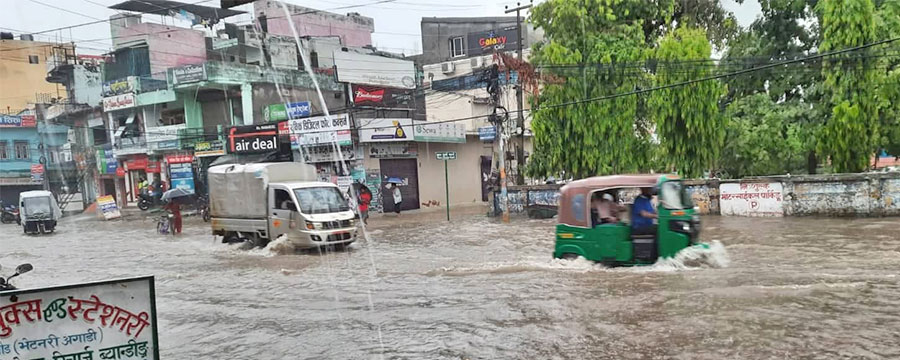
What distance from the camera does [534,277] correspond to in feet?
36.1

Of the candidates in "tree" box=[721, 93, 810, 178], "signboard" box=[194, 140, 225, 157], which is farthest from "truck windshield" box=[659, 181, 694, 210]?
"signboard" box=[194, 140, 225, 157]

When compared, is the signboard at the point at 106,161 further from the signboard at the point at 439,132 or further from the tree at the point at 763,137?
the tree at the point at 763,137

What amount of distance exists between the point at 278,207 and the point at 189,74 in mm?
18532

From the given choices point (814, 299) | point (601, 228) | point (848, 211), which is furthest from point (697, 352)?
point (848, 211)

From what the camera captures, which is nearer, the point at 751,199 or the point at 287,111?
the point at 751,199

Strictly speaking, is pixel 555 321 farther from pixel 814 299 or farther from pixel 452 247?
pixel 452 247

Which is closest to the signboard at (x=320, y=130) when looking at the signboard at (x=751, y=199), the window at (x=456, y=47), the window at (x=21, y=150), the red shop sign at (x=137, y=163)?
the red shop sign at (x=137, y=163)

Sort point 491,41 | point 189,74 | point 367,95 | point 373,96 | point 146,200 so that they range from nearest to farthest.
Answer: point 367,95
point 373,96
point 189,74
point 146,200
point 491,41

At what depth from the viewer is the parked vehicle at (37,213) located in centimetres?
2639

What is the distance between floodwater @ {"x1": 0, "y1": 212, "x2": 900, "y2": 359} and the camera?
6891mm

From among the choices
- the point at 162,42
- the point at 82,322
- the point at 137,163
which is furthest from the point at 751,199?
the point at 137,163

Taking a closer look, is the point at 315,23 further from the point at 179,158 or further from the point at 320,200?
the point at 320,200

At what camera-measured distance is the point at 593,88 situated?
24.2 metres

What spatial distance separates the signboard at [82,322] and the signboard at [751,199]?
19412 mm
